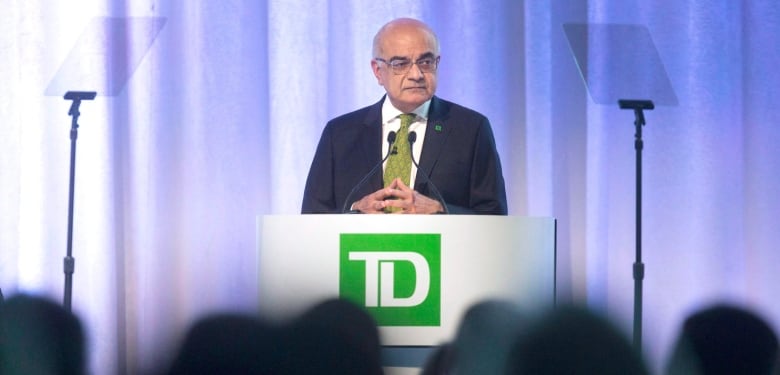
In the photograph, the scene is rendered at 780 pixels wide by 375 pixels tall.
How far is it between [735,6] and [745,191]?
0.81m

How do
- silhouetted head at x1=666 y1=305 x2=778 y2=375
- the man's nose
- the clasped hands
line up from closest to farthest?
silhouetted head at x1=666 y1=305 x2=778 y2=375 → the clasped hands → the man's nose

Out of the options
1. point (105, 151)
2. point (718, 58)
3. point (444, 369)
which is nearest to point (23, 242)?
point (105, 151)

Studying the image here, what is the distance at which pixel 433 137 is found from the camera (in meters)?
3.42

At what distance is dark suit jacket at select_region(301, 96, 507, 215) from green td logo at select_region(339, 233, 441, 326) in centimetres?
93

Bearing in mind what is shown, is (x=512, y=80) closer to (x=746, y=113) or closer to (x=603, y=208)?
(x=603, y=208)

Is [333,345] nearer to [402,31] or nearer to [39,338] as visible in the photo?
[39,338]

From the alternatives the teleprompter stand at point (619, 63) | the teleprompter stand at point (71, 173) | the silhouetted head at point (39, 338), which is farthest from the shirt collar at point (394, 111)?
the silhouetted head at point (39, 338)

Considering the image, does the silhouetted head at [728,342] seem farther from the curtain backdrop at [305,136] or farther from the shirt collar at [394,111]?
the curtain backdrop at [305,136]

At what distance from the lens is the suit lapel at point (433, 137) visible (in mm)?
3359

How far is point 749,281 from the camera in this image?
4477 mm

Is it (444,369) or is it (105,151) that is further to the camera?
(105,151)

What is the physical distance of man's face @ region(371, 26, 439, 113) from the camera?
3.49 m

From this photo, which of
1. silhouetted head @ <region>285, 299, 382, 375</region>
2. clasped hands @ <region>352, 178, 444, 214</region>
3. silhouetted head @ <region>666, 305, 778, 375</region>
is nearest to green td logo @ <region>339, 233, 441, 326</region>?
clasped hands @ <region>352, 178, 444, 214</region>

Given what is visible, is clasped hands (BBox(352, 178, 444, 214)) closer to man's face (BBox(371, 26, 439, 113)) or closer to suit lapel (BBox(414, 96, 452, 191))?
suit lapel (BBox(414, 96, 452, 191))
